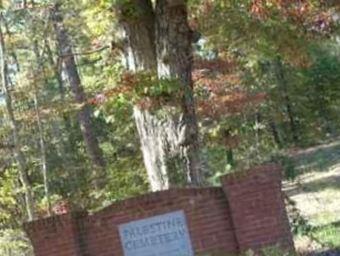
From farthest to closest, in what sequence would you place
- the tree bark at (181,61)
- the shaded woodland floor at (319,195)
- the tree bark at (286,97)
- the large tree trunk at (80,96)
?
the tree bark at (286,97), the large tree trunk at (80,96), the tree bark at (181,61), the shaded woodland floor at (319,195)

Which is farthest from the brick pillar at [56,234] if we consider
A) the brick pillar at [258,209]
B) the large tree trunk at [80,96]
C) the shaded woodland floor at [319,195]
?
the large tree trunk at [80,96]

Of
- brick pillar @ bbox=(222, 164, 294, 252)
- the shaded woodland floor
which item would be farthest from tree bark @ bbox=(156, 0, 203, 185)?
the shaded woodland floor

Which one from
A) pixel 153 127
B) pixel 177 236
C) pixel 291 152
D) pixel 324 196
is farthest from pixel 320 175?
pixel 177 236

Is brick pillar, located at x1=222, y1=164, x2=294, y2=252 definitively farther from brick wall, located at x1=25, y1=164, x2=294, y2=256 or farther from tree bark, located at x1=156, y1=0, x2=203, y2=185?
tree bark, located at x1=156, y1=0, x2=203, y2=185

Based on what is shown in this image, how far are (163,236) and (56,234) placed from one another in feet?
4.28

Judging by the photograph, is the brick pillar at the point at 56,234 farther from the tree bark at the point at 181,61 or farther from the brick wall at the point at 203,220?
the tree bark at the point at 181,61

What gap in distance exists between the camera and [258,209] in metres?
9.10

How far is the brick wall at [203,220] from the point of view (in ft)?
29.8

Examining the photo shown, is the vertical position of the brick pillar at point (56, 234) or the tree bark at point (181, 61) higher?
the tree bark at point (181, 61)

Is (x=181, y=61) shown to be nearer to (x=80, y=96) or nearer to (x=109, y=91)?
(x=109, y=91)

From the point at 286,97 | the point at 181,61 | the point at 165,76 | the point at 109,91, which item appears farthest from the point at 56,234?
the point at 286,97

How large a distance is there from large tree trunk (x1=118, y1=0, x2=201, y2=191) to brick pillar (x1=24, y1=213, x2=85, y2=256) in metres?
1.97

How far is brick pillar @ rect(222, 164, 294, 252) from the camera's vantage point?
9.04 meters

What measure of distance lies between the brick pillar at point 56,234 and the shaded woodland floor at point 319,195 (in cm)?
279
